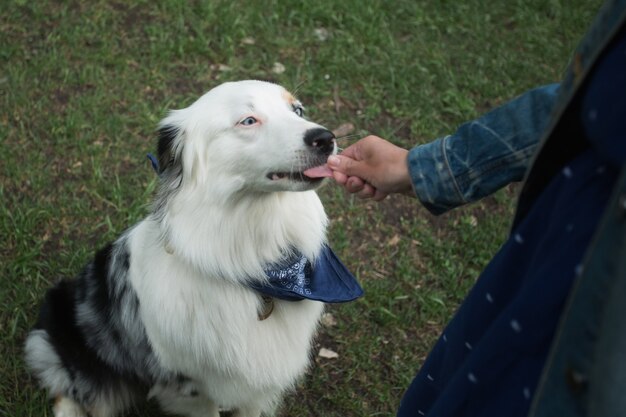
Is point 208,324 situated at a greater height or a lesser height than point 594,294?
lesser

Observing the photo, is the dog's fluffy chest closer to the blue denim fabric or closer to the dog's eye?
the dog's eye

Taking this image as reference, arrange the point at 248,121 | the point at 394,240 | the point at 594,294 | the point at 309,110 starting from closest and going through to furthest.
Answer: the point at 594,294 → the point at 248,121 → the point at 394,240 → the point at 309,110

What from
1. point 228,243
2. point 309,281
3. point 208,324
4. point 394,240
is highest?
point 228,243

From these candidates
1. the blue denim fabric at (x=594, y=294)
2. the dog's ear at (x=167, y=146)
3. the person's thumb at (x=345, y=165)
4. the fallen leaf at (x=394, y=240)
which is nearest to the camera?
the blue denim fabric at (x=594, y=294)

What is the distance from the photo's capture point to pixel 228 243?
2373 mm

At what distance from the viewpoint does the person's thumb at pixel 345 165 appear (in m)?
2.05

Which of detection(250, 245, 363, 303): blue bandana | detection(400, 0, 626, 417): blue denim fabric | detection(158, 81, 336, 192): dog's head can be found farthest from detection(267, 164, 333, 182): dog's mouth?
detection(400, 0, 626, 417): blue denim fabric

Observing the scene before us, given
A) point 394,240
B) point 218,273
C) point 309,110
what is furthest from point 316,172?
point 309,110

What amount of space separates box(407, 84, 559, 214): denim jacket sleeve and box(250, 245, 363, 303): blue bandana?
0.85 meters

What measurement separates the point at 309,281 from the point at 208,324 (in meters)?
0.44

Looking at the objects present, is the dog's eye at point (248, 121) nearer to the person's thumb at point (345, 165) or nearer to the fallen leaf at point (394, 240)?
the person's thumb at point (345, 165)

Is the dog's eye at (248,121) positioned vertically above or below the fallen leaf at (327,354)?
above

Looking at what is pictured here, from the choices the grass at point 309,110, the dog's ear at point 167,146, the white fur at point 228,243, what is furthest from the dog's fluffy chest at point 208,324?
the grass at point 309,110

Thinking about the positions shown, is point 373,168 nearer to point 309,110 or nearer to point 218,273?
point 218,273
